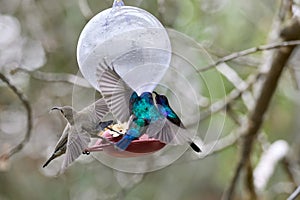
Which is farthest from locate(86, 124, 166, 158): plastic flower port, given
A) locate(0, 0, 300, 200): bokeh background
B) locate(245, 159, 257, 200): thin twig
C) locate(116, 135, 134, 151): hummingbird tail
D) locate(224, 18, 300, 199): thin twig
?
locate(0, 0, 300, 200): bokeh background

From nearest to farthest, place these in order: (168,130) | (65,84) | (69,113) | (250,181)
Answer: (168,130)
(69,113)
(250,181)
(65,84)

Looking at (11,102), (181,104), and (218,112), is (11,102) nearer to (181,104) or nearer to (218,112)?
(218,112)

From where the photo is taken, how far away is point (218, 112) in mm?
2172

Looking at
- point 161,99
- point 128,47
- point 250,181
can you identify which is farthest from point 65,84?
point 161,99

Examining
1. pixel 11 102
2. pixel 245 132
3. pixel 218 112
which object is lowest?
pixel 11 102

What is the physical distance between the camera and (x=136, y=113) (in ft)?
4.41

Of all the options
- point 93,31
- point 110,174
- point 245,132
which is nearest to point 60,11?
point 110,174

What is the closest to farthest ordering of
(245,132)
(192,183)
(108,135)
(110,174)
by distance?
(108,135), (245,132), (110,174), (192,183)

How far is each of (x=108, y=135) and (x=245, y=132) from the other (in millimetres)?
1085

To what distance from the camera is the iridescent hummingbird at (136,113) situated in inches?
51.2

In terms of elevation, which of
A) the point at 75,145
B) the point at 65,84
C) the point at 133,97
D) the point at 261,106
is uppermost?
the point at 133,97

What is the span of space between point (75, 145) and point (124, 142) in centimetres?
10

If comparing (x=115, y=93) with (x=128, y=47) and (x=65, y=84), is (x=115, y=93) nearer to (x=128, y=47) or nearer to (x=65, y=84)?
Answer: (x=128, y=47)

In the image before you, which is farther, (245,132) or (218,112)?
(245,132)
